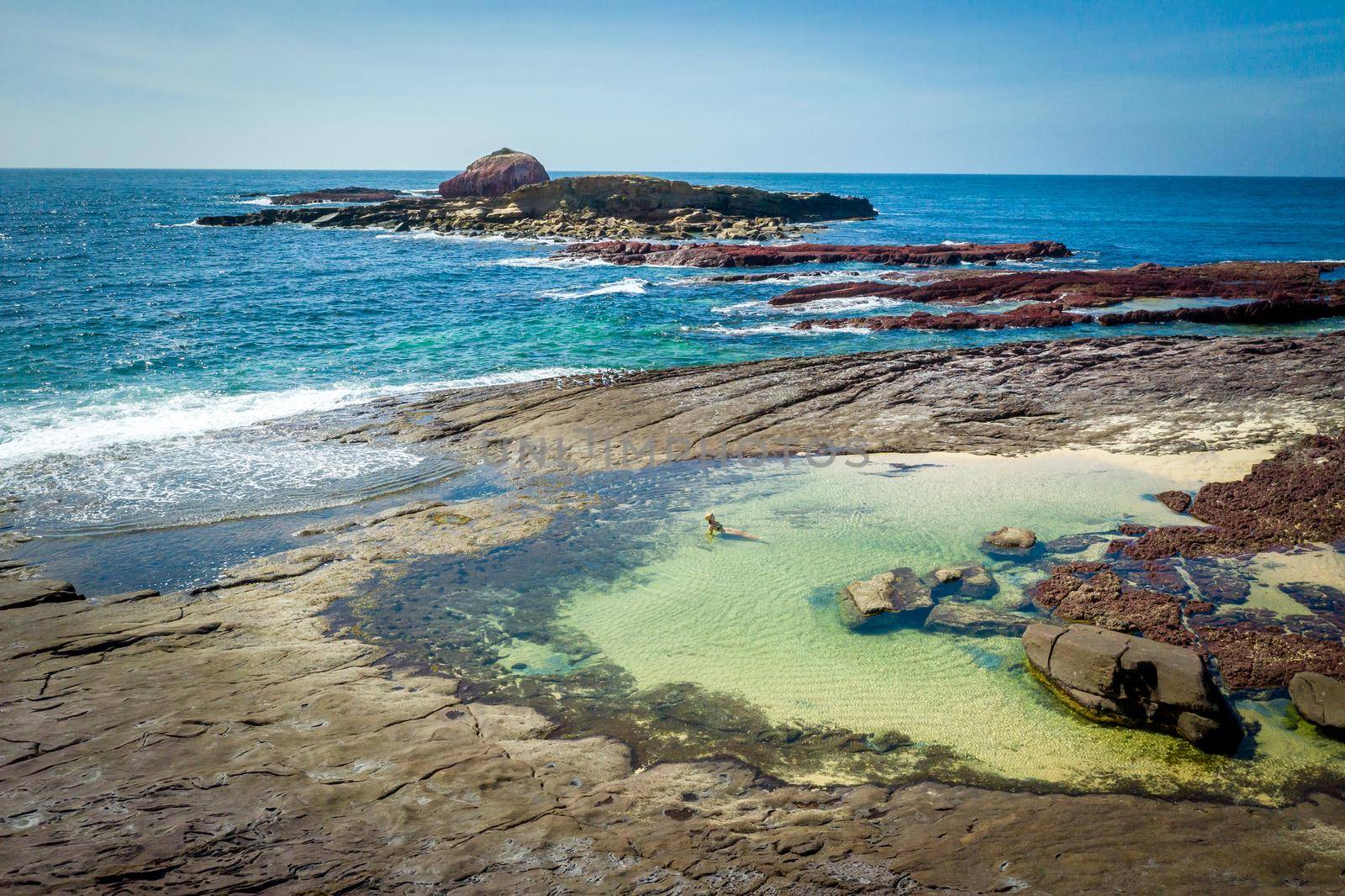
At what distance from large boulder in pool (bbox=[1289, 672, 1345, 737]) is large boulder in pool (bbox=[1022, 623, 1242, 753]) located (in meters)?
0.72

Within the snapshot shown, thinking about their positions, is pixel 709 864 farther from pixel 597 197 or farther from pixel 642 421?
pixel 597 197

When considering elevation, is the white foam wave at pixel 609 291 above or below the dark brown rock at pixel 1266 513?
above

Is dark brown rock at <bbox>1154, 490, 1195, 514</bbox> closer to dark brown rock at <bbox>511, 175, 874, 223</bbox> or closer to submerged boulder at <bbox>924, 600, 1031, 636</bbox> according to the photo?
submerged boulder at <bbox>924, 600, 1031, 636</bbox>

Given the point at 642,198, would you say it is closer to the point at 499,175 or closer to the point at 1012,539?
the point at 499,175

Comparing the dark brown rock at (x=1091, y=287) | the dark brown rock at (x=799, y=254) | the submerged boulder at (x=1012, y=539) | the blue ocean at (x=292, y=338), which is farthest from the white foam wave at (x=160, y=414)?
the dark brown rock at (x=799, y=254)

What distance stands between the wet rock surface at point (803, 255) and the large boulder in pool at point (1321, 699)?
38.4 metres

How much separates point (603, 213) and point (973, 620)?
6259 cm

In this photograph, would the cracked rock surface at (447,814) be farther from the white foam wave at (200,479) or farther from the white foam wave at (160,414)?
the white foam wave at (160,414)

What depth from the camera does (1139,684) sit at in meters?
7.06

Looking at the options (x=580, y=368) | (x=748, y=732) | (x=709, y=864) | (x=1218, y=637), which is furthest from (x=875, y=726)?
(x=580, y=368)

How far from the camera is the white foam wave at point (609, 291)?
35281 mm

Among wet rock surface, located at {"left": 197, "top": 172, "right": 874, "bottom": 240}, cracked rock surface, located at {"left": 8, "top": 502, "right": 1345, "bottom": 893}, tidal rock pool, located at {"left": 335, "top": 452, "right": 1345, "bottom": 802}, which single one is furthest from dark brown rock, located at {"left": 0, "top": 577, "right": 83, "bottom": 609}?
wet rock surface, located at {"left": 197, "top": 172, "right": 874, "bottom": 240}

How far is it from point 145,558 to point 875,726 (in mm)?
10643

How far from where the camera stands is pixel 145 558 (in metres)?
10.9
